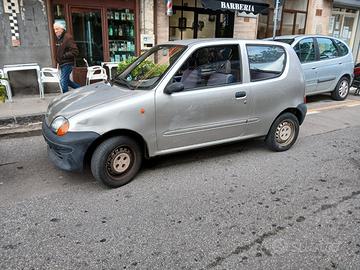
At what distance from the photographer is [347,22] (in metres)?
16.4

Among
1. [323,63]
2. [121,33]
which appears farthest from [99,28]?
[323,63]

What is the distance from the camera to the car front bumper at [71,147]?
137 inches

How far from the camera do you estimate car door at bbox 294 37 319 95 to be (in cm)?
779

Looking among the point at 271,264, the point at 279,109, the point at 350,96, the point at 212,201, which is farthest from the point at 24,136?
the point at 350,96

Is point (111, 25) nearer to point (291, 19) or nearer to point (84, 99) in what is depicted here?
point (84, 99)

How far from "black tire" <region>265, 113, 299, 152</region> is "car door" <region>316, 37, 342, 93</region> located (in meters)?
3.64

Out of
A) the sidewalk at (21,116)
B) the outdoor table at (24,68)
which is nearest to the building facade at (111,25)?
the outdoor table at (24,68)

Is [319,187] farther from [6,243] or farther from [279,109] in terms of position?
[6,243]

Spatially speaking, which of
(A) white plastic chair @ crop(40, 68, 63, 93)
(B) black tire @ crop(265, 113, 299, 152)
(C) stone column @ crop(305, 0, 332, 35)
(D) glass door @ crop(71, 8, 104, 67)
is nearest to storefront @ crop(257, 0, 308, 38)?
(C) stone column @ crop(305, 0, 332, 35)

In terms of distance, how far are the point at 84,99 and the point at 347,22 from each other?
16.6 m

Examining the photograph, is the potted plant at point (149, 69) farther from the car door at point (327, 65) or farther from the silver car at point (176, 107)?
the car door at point (327, 65)

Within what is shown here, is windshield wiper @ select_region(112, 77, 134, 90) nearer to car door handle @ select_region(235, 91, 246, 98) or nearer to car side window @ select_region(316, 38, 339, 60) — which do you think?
car door handle @ select_region(235, 91, 246, 98)

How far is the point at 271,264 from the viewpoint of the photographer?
2602 millimetres

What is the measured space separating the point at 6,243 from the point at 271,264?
2220 mm
